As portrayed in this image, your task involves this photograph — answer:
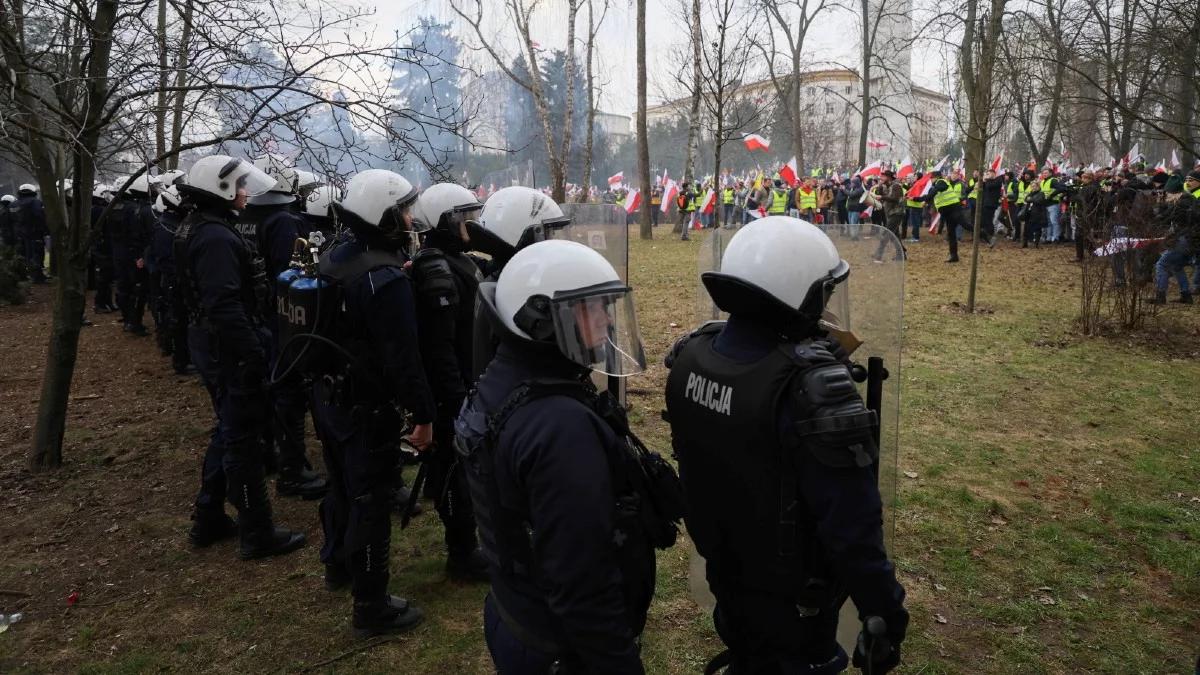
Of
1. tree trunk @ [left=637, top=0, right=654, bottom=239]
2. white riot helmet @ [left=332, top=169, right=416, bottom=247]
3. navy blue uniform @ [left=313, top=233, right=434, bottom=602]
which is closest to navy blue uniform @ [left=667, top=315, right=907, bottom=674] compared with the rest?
navy blue uniform @ [left=313, top=233, right=434, bottom=602]

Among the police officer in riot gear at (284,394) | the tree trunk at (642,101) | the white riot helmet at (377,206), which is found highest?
the tree trunk at (642,101)

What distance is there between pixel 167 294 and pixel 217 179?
4616 millimetres

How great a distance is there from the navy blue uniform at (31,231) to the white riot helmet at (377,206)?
1620 cm

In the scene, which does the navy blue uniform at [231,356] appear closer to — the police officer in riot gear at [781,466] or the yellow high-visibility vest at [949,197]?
the police officer in riot gear at [781,466]

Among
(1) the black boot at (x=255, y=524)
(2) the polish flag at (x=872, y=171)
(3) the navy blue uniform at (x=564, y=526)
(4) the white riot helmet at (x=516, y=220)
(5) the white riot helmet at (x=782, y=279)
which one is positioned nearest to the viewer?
(3) the navy blue uniform at (x=564, y=526)

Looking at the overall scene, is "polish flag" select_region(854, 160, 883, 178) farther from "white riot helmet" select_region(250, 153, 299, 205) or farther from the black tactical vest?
the black tactical vest

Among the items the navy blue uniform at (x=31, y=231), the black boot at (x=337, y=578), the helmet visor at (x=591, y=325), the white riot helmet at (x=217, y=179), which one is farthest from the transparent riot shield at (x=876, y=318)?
the navy blue uniform at (x=31, y=231)

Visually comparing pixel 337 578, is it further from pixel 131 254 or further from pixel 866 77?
pixel 866 77

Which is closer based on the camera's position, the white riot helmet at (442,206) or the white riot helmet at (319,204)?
the white riot helmet at (442,206)

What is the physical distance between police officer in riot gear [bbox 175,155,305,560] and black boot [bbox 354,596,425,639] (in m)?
1.16

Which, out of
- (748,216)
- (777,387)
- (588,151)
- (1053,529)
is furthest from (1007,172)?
(777,387)

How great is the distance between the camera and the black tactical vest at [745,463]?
2105 millimetres

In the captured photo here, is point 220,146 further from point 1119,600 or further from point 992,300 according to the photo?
point 992,300

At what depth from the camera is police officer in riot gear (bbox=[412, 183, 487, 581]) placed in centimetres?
383
